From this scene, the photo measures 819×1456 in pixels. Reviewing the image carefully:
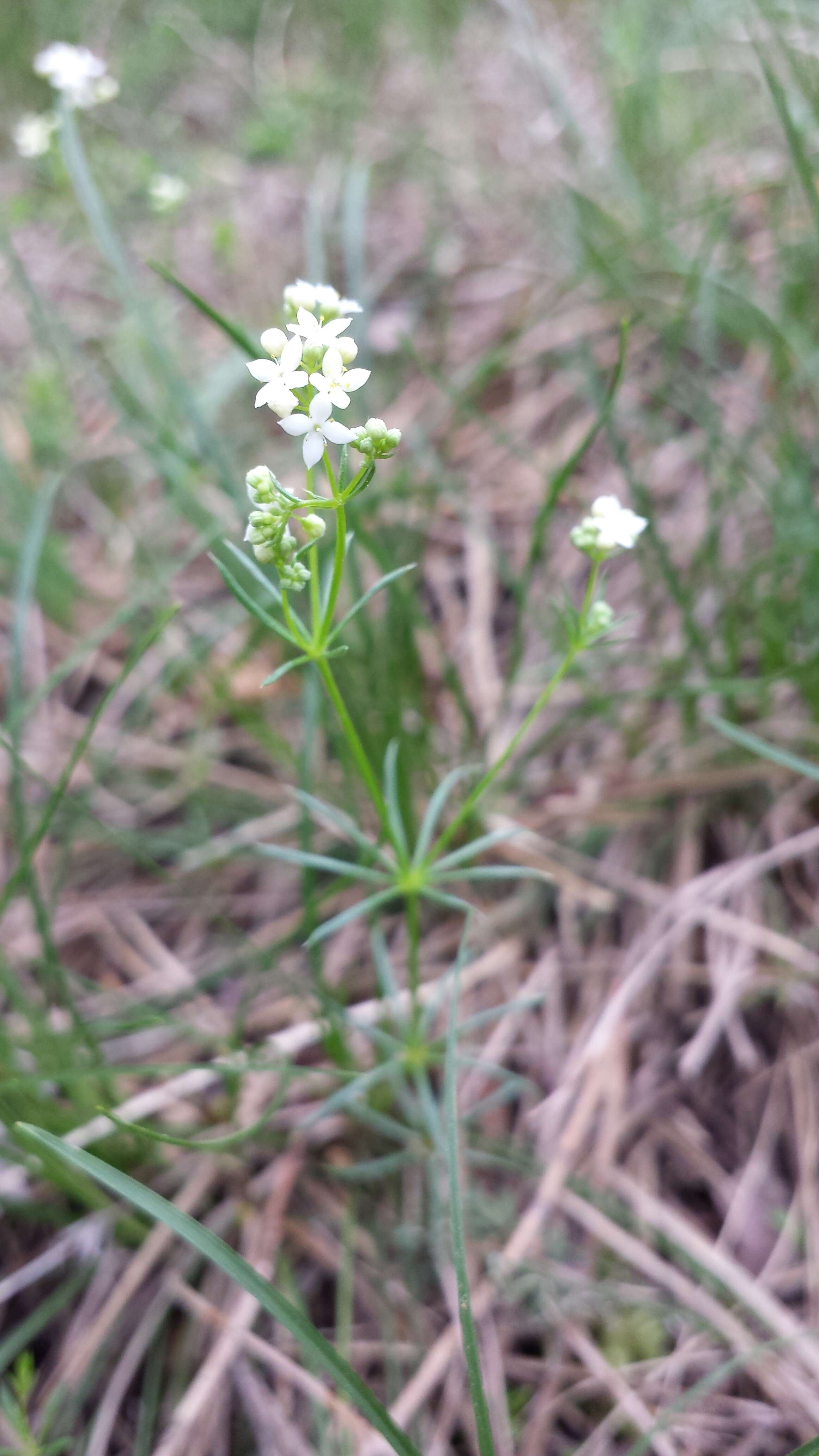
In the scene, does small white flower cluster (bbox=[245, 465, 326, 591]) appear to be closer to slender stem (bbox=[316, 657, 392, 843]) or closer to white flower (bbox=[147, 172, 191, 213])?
slender stem (bbox=[316, 657, 392, 843])

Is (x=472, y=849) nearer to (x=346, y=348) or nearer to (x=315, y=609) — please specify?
(x=315, y=609)

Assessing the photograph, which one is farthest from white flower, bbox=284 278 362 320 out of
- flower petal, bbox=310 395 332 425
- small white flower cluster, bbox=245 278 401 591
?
flower petal, bbox=310 395 332 425

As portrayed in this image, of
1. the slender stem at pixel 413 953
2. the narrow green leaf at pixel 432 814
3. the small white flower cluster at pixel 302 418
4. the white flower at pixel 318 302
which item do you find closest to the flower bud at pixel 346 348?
the small white flower cluster at pixel 302 418

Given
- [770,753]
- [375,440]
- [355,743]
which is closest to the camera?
[375,440]

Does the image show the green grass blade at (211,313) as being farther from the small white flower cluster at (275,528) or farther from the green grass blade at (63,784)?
the green grass blade at (63,784)

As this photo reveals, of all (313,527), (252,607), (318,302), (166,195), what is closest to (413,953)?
(252,607)

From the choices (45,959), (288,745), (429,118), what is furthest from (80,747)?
(429,118)
